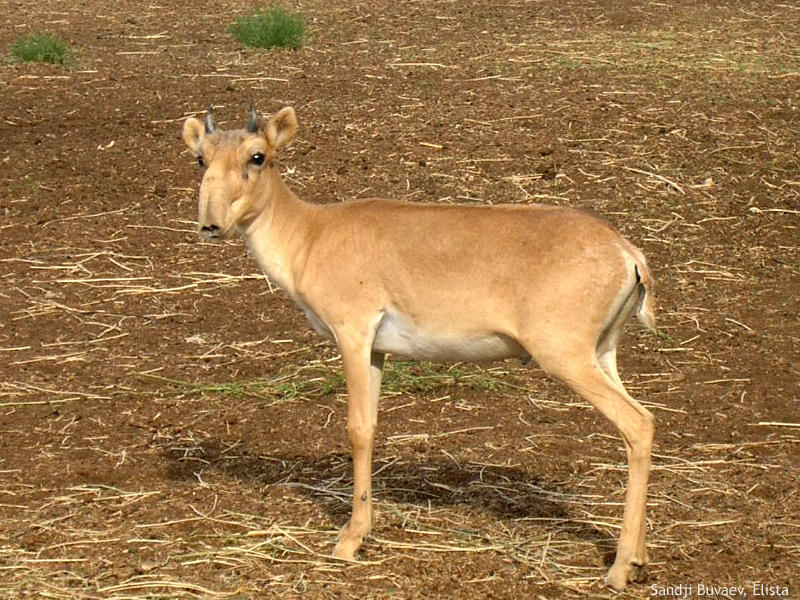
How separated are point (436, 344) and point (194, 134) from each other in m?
1.72

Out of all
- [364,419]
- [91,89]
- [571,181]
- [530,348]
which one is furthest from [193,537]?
[91,89]

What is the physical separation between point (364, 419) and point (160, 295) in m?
4.57

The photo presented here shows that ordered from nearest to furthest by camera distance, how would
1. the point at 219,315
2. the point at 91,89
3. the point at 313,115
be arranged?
the point at 219,315 → the point at 313,115 → the point at 91,89

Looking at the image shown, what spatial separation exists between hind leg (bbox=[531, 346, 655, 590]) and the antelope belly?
1.18 ft

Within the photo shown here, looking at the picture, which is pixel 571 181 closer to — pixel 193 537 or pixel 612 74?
pixel 612 74

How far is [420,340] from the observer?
22.7ft

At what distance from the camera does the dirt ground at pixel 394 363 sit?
7219mm

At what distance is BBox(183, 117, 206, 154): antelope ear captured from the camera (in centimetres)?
711

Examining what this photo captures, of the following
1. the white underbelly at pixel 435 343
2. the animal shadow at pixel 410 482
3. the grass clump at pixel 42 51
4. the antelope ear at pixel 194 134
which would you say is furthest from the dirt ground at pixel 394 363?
the antelope ear at pixel 194 134

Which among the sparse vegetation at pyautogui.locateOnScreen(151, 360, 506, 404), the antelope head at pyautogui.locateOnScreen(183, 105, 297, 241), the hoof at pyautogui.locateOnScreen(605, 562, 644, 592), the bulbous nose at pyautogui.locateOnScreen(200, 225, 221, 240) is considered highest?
the antelope head at pyautogui.locateOnScreen(183, 105, 297, 241)

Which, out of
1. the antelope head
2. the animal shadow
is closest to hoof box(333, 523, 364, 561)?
the animal shadow

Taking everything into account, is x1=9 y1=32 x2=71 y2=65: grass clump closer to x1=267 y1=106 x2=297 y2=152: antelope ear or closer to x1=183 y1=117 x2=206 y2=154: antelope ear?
x1=183 y1=117 x2=206 y2=154: antelope ear

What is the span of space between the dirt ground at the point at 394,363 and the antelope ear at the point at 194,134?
82.1 inches

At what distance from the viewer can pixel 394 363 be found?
986cm
